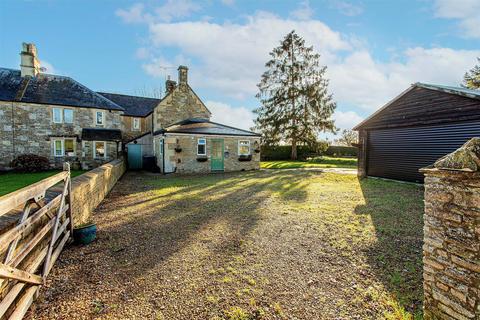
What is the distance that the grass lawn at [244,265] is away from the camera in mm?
2816

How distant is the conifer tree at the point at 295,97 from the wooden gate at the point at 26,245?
83.1 ft

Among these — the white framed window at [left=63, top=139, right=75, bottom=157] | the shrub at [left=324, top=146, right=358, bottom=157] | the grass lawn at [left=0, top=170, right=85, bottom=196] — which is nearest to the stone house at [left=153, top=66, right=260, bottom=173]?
the grass lawn at [left=0, top=170, right=85, bottom=196]

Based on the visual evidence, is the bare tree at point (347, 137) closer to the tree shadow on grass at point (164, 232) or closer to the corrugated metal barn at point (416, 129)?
the corrugated metal barn at point (416, 129)

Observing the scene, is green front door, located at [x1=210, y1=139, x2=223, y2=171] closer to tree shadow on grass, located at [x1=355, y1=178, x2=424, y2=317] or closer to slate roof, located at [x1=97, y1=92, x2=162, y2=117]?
tree shadow on grass, located at [x1=355, y1=178, x2=424, y2=317]

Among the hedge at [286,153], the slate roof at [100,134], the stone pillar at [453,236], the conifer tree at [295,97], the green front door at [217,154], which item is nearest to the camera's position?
the stone pillar at [453,236]

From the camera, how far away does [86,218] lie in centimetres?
612

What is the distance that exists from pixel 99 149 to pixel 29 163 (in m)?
4.60

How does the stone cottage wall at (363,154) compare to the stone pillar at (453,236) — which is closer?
the stone pillar at (453,236)

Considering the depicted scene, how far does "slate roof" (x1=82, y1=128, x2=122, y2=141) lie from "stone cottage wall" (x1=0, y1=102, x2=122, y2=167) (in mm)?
554

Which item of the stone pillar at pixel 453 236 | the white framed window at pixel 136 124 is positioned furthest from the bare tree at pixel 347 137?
the stone pillar at pixel 453 236

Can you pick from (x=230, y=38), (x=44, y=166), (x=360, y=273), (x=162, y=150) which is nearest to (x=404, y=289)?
(x=360, y=273)

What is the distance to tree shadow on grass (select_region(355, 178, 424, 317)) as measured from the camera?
3.17m

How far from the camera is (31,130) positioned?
58.6 ft

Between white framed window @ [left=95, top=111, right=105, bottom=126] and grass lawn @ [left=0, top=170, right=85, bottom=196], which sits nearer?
grass lawn @ [left=0, top=170, right=85, bottom=196]
